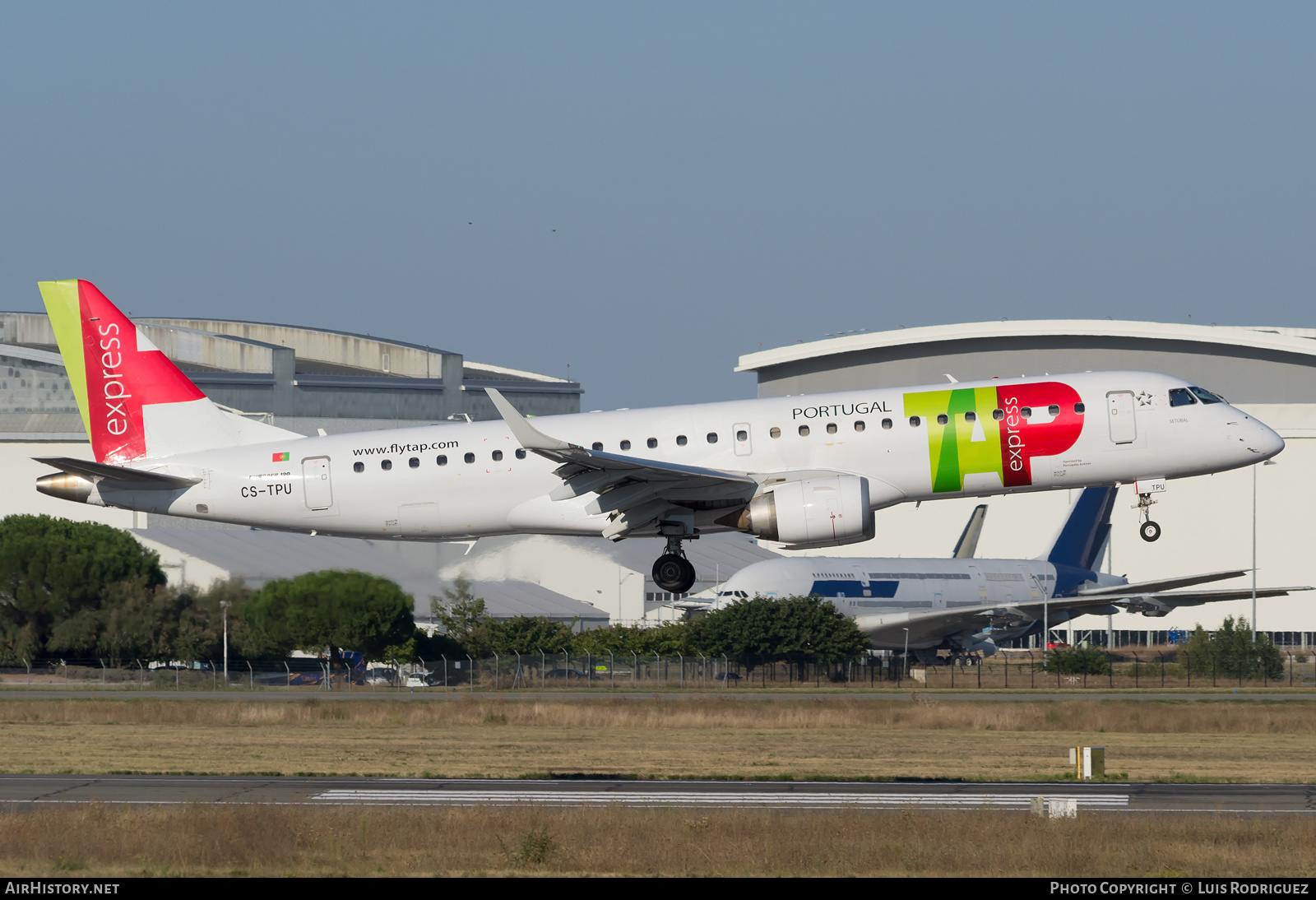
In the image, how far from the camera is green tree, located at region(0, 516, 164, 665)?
6781cm

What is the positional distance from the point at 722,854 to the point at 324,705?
31861 mm

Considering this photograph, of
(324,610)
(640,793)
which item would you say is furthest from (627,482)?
(324,610)

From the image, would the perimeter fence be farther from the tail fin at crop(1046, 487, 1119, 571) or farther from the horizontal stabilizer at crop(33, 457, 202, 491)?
the horizontal stabilizer at crop(33, 457, 202, 491)

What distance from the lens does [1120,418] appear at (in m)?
30.8

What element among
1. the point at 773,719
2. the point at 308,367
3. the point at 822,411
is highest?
the point at 308,367

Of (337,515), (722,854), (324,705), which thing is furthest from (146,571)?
(722,854)

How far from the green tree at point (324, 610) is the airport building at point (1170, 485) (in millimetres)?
35360

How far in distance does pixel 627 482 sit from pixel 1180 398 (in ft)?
37.6

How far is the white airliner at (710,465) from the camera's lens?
A: 99.3 feet

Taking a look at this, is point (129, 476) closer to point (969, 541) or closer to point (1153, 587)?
point (1153, 587)

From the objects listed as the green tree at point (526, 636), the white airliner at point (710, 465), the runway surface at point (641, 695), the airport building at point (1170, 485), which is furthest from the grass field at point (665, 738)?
the airport building at point (1170, 485)

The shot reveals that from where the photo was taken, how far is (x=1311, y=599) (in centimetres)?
9544

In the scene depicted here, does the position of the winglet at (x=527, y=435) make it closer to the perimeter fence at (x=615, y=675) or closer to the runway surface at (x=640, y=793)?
the runway surface at (x=640, y=793)
